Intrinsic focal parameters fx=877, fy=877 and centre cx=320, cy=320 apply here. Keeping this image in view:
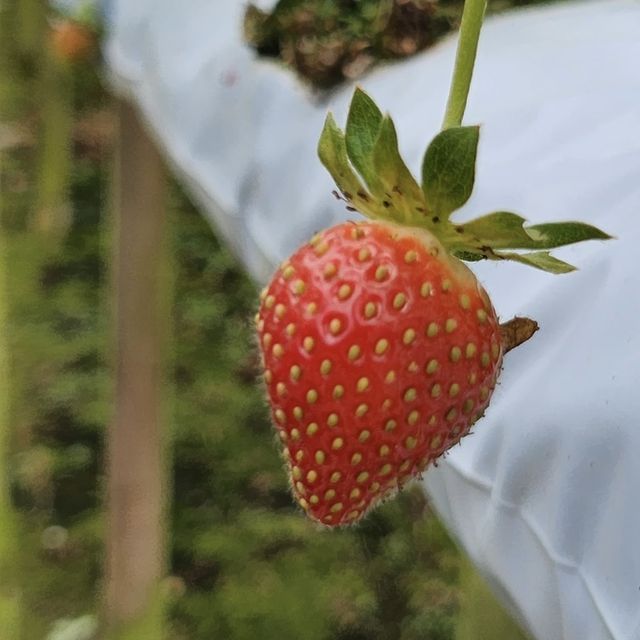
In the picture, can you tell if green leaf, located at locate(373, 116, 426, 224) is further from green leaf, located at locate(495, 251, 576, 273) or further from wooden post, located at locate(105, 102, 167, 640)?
wooden post, located at locate(105, 102, 167, 640)

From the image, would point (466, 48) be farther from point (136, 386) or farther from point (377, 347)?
point (136, 386)

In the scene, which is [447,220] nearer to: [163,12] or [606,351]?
[606,351]

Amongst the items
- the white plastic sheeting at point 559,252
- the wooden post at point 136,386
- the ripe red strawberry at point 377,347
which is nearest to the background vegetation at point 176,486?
the wooden post at point 136,386

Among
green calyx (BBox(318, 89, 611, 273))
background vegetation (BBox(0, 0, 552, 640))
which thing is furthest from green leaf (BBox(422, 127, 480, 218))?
background vegetation (BBox(0, 0, 552, 640))

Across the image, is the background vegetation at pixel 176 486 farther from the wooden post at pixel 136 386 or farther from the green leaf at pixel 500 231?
the green leaf at pixel 500 231

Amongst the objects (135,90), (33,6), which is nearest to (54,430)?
(33,6)

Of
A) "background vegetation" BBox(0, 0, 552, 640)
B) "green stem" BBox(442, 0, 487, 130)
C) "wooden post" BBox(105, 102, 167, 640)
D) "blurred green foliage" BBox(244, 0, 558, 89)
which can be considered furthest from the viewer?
"background vegetation" BBox(0, 0, 552, 640)

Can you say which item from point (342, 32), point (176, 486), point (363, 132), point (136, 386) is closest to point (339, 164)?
point (363, 132)
